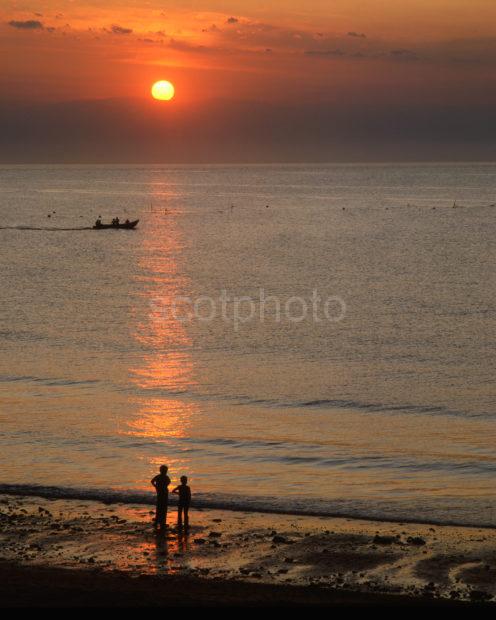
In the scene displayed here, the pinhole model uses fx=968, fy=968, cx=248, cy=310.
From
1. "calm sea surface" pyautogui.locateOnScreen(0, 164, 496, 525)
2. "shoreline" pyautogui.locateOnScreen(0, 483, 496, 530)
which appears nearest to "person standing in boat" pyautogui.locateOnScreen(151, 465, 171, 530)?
"shoreline" pyautogui.locateOnScreen(0, 483, 496, 530)

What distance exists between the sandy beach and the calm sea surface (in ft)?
6.96

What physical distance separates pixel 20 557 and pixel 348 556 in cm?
702

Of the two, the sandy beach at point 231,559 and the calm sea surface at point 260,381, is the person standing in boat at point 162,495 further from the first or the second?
the calm sea surface at point 260,381

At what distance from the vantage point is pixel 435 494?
26.7m

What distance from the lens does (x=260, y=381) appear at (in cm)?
4234

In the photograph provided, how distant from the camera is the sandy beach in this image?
1805 centimetres

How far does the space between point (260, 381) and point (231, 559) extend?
858 inches

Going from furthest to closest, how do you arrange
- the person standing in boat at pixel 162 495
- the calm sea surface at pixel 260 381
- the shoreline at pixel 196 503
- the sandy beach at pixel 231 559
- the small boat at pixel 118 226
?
1. the small boat at pixel 118 226
2. the calm sea surface at pixel 260 381
3. the shoreline at pixel 196 503
4. the person standing in boat at pixel 162 495
5. the sandy beach at pixel 231 559

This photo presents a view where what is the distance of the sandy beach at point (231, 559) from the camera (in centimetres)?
1805

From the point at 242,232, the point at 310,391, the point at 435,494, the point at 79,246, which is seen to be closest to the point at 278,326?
the point at 310,391

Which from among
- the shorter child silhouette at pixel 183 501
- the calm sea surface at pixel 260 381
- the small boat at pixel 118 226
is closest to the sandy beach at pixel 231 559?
the shorter child silhouette at pixel 183 501

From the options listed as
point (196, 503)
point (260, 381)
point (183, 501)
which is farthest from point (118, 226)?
point (183, 501)

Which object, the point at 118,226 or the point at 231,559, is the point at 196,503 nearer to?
the point at 231,559

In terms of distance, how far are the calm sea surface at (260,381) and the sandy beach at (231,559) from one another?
6.96 ft
